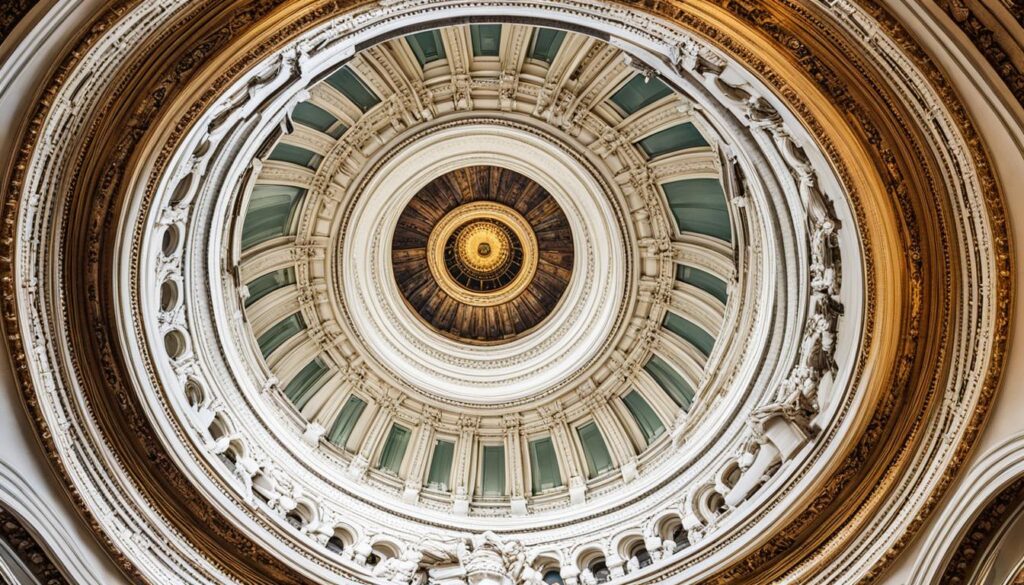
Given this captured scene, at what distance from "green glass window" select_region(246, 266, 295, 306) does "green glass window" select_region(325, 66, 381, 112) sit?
4709mm

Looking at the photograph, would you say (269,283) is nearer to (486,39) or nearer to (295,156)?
(295,156)

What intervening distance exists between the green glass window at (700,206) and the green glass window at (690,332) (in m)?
2.39

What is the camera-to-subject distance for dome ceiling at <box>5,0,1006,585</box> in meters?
9.55

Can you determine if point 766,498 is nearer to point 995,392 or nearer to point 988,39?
point 995,392

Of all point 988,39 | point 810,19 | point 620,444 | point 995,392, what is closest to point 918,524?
point 995,392

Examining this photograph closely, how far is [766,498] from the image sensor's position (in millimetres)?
11688

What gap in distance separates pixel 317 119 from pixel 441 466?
948 cm

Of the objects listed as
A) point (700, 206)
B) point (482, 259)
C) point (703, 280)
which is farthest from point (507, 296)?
point (700, 206)

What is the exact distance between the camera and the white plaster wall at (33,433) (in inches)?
282

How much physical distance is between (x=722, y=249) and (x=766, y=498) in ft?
22.5

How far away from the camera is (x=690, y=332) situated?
1823 centimetres

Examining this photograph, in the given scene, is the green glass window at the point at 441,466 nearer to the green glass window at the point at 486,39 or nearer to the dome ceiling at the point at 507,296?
the dome ceiling at the point at 507,296

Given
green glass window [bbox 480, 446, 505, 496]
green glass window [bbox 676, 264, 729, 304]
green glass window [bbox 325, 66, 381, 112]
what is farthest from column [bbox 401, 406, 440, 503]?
green glass window [bbox 325, 66, 381, 112]

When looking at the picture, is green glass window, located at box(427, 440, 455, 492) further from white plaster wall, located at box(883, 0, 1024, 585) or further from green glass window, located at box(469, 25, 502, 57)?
white plaster wall, located at box(883, 0, 1024, 585)
